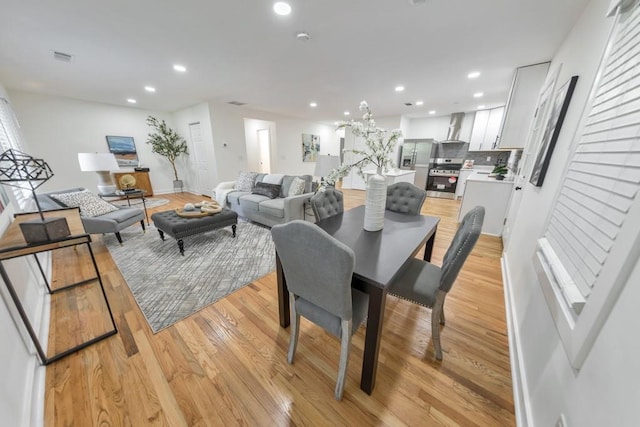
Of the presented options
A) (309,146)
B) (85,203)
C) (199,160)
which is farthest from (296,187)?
(309,146)

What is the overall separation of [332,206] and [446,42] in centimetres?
222

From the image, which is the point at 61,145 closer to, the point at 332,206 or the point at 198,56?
the point at 198,56

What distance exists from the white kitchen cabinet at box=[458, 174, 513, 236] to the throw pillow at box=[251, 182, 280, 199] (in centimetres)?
337

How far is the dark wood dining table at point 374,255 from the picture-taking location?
1.05 meters

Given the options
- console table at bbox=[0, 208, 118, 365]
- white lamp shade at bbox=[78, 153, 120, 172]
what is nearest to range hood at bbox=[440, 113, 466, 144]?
console table at bbox=[0, 208, 118, 365]

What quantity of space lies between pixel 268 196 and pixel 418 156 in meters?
5.04

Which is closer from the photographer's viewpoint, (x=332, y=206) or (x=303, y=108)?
(x=332, y=206)

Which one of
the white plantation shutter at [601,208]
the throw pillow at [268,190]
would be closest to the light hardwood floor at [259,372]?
the white plantation shutter at [601,208]

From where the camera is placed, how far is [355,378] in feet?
4.25

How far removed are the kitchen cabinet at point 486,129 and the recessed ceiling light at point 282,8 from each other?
19.1 feet

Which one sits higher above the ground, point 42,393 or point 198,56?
point 198,56

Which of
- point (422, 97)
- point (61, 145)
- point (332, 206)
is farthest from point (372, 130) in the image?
point (61, 145)

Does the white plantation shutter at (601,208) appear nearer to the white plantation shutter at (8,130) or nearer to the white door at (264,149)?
the white plantation shutter at (8,130)

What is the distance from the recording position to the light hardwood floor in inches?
44.0
